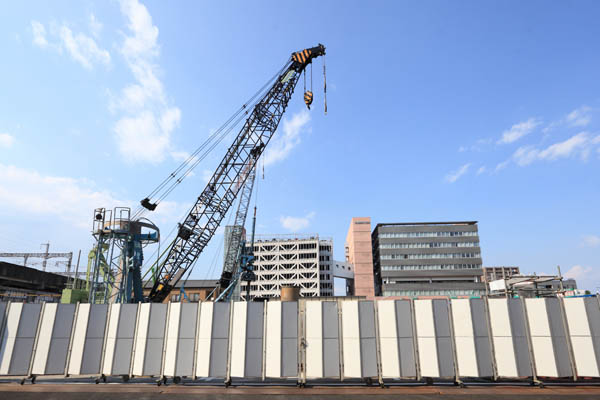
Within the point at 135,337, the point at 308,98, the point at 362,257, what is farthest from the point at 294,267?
the point at 135,337

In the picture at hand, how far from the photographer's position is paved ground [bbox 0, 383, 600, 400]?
12.1 metres

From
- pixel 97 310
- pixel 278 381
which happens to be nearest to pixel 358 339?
pixel 278 381

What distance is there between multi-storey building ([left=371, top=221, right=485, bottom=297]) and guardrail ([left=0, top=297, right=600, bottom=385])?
318 ft

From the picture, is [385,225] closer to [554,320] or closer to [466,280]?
[466,280]

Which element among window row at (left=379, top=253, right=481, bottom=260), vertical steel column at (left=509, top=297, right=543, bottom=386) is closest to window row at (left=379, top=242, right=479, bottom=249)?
window row at (left=379, top=253, right=481, bottom=260)

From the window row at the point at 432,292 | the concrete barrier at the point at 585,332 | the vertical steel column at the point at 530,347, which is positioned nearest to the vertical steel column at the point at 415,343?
→ the vertical steel column at the point at 530,347

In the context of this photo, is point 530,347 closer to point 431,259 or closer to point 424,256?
point 424,256

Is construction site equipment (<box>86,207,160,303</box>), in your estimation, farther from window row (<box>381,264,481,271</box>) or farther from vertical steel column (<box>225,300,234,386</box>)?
window row (<box>381,264,481,271</box>)

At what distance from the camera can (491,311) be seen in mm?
13945

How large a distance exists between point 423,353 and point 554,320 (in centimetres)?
577

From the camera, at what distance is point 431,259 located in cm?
10850

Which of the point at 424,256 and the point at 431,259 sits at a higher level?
the point at 424,256

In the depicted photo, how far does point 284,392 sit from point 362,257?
10388cm

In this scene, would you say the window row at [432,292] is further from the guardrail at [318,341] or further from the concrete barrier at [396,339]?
the concrete barrier at [396,339]
